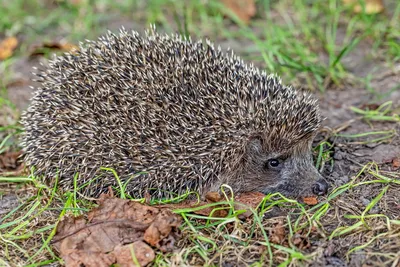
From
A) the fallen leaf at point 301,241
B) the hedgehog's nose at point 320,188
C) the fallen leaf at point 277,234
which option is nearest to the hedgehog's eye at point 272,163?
the hedgehog's nose at point 320,188

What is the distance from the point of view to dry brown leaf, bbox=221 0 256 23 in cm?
847

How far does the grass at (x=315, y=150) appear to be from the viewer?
421 cm

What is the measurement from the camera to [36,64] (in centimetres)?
793

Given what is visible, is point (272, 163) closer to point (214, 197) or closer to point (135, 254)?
point (214, 197)

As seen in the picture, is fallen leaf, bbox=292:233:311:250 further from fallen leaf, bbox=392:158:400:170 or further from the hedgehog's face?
fallen leaf, bbox=392:158:400:170

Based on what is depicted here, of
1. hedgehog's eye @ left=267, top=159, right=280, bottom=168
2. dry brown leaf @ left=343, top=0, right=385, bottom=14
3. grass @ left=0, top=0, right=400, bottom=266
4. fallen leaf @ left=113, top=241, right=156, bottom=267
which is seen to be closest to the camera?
fallen leaf @ left=113, top=241, right=156, bottom=267

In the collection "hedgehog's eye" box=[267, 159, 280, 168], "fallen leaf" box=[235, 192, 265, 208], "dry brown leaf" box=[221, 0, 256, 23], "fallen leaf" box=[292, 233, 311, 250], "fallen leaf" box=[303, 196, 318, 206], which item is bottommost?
"fallen leaf" box=[235, 192, 265, 208]

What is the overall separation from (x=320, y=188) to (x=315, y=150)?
756 millimetres

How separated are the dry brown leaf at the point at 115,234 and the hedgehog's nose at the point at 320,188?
1.26 meters

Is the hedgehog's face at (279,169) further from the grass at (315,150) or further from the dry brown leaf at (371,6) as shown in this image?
the dry brown leaf at (371,6)

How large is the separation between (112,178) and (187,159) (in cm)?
66

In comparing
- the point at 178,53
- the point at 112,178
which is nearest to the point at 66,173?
the point at 112,178

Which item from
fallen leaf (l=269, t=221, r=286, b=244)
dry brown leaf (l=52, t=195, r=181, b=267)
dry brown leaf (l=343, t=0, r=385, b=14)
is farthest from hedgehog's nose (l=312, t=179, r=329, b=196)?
dry brown leaf (l=343, t=0, r=385, b=14)

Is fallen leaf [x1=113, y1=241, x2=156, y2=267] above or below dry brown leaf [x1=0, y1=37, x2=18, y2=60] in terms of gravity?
below
